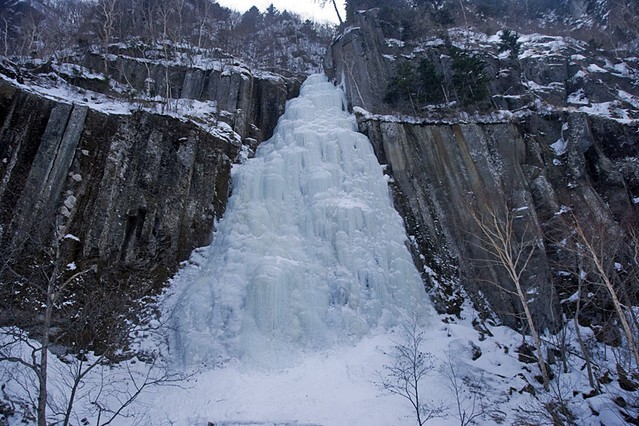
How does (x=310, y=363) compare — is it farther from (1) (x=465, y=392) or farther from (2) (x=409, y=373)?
(1) (x=465, y=392)

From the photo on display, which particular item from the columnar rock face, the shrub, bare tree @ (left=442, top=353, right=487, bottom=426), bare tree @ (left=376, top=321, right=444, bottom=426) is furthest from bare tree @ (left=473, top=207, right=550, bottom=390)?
the shrub

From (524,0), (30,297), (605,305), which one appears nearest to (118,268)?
(30,297)

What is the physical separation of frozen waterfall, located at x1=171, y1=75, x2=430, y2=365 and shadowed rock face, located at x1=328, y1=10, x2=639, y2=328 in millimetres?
1361

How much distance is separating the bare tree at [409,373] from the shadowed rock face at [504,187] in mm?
2740

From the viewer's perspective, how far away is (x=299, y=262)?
1391 centimetres

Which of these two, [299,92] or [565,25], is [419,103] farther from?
[565,25]

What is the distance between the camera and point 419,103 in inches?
886

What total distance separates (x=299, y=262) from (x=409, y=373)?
206 inches

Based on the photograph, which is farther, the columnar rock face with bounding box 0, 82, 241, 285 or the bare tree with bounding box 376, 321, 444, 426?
the columnar rock face with bounding box 0, 82, 241, 285

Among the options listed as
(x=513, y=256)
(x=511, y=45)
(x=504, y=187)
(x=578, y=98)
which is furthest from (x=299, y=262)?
(x=511, y=45)

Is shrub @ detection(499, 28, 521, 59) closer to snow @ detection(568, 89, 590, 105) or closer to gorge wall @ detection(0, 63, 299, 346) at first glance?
snow @ detection(568, 89, 590, 105)

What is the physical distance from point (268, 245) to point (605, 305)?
42.4 feet

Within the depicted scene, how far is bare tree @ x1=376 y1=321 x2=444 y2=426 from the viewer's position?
1036 centimetres

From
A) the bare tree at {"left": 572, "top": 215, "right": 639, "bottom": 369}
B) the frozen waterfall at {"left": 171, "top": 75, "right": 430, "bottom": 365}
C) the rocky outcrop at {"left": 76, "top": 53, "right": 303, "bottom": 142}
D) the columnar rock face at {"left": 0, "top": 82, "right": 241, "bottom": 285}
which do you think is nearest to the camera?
the bare tree at {"left": 572, "top": 215, "right": 639, "bottom": 369}
